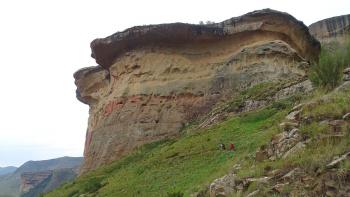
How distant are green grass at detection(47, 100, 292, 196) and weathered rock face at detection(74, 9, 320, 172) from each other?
4.92 m

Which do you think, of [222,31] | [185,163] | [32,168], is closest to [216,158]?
[185,163]

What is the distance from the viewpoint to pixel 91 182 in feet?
70.1

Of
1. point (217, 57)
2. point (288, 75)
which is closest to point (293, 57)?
point (288, 75)

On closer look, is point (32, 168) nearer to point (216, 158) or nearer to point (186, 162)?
point (186, 162)

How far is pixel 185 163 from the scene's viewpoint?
55.2ft

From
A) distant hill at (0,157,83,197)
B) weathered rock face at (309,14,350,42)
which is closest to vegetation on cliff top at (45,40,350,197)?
weathered rock face at (309,14,350,42)

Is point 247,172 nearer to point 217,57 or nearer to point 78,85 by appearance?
point 217,57

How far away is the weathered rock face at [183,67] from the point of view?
2730 centimetres

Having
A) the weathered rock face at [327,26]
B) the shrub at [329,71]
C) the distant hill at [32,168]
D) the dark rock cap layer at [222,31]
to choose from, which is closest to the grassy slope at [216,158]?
the shrub at [329,71]

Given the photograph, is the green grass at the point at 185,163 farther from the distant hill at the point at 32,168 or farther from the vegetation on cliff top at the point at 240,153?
the distant hill at the point at 32,168

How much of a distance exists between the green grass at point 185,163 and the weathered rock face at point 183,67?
16.2ft

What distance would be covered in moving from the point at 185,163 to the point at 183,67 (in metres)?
12.7

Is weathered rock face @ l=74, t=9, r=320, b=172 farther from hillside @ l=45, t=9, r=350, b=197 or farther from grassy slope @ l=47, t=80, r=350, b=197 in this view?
grassy slope @ l=47, t=80, r=350, b=197

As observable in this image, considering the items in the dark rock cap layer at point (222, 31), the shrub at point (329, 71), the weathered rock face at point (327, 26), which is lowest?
the shrub at point (329, 71)
